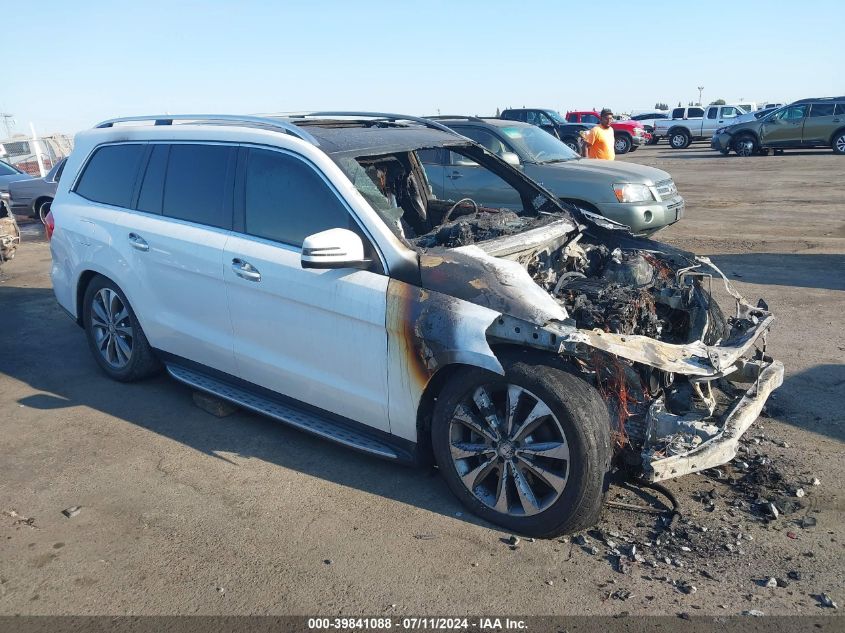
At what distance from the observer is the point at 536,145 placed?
9.89 m

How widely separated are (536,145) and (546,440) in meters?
7.16

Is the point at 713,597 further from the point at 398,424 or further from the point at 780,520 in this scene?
the point at 398,424

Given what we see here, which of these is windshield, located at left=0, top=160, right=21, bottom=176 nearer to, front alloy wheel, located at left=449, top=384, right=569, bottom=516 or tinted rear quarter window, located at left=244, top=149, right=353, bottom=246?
tinted rear quarter window, located at left=244, top=149, right=353, bottom=246

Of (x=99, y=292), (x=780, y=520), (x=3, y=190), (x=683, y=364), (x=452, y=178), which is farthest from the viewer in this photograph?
(x=3, y=190)

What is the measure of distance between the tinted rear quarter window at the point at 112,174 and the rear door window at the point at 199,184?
0.47m

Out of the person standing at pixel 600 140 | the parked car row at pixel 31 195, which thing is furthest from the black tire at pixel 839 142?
the parked car row at pixel 31 195

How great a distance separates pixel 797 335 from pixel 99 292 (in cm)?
590

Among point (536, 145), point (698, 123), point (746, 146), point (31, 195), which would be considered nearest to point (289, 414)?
point (536, 145)

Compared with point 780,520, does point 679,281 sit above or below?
above

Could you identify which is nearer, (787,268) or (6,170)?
(787,268)

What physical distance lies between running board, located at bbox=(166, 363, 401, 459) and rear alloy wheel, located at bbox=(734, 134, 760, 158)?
84.3 feet

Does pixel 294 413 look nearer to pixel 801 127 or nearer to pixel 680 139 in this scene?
pixel 801 127

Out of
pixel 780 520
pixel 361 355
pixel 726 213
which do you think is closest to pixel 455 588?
pixel 361 355

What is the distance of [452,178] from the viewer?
8.91m
